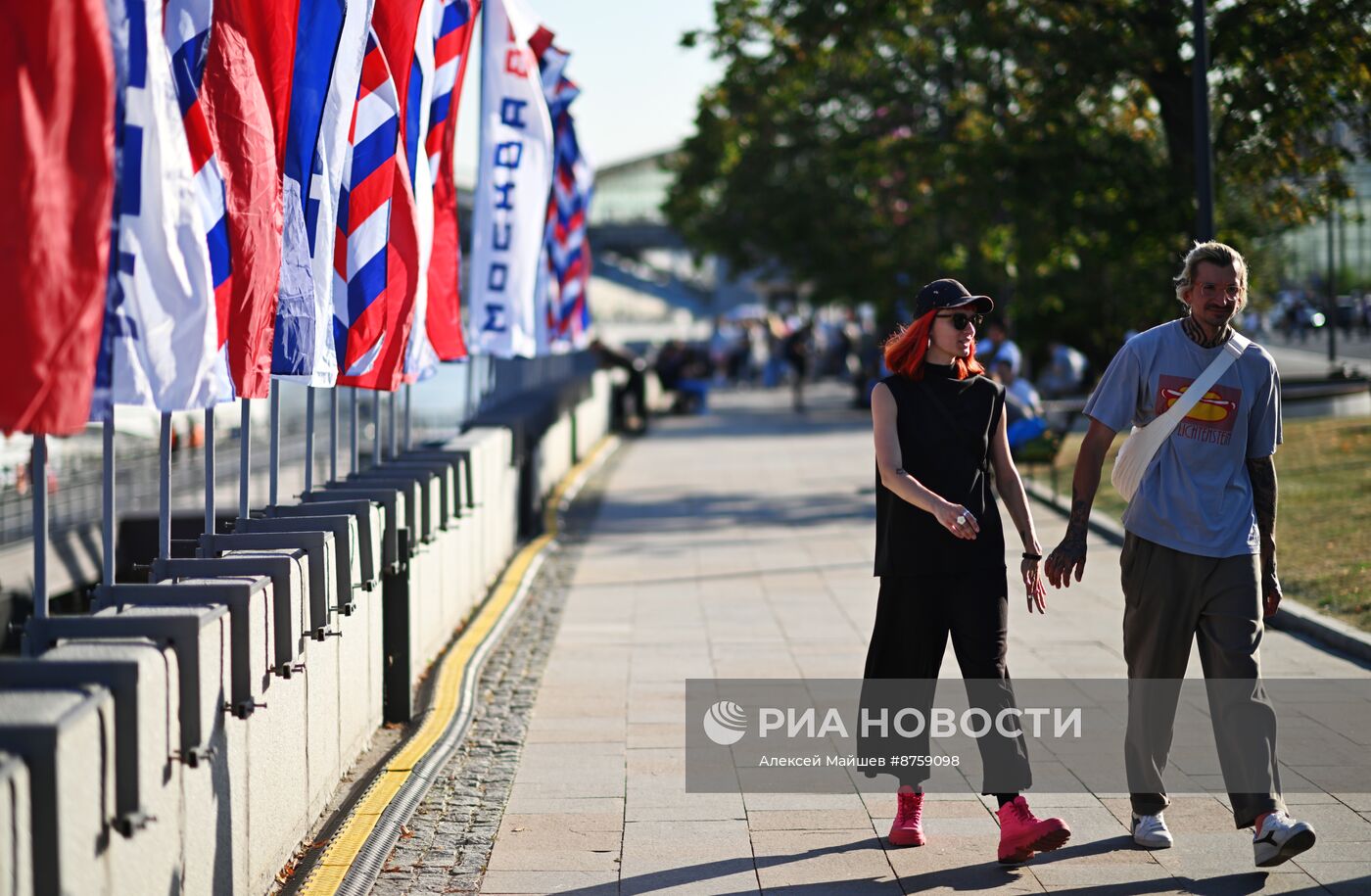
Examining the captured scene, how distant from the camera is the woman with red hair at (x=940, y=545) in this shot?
6.18 metres

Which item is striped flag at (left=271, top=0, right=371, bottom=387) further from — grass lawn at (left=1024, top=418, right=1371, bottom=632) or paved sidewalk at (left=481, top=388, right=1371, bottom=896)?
grass lawn at (left=1024, top=418, right=1371, bottom=632)

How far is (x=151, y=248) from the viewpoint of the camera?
4.91 m

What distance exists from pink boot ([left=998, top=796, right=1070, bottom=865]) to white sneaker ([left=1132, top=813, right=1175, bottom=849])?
0.36 meters

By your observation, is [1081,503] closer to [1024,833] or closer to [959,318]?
[959,318]

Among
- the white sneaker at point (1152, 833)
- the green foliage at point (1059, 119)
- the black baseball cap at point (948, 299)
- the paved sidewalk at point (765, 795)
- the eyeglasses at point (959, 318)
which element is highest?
the green foliage at point (1059, 119)

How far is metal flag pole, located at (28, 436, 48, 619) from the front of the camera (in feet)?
15.0

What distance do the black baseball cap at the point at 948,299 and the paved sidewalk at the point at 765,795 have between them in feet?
6.25

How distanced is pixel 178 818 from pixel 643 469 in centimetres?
2153

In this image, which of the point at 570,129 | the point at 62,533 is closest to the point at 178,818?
the point at 62,533

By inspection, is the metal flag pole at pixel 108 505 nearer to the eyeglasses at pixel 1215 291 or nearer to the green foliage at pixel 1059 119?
the eyeglasses at pixel 1215 291

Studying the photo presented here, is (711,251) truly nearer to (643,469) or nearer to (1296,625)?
(643,469)

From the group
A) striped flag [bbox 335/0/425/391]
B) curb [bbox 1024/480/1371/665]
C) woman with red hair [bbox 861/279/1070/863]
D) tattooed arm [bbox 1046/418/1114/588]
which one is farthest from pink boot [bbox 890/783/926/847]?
curb [bbox 1024/480/1371/665]

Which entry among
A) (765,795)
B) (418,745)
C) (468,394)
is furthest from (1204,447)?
(468,394)

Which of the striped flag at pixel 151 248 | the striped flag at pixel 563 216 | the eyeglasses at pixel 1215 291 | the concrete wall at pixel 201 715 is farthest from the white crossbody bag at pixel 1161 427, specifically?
the striped flag at pixel 563 216
